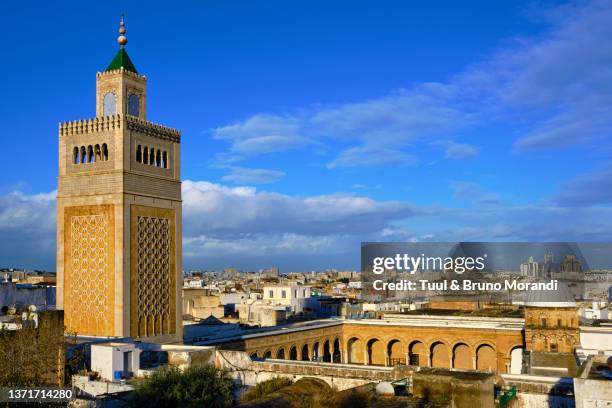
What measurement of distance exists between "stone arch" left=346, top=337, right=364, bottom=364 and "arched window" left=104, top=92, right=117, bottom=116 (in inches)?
921

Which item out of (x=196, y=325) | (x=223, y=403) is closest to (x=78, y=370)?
(x=223, y=403)

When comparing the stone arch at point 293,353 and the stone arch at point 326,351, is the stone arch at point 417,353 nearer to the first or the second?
the stone arch at point 326,351

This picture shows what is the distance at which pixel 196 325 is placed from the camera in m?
40.7

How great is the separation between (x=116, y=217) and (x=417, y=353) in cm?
2371

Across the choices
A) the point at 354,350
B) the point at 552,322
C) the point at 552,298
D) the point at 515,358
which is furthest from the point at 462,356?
the point at 552,298

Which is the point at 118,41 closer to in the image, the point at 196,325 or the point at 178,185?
the point at 178,185

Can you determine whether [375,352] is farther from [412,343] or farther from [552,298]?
[552,298]

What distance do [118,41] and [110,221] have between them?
7464 millimetres

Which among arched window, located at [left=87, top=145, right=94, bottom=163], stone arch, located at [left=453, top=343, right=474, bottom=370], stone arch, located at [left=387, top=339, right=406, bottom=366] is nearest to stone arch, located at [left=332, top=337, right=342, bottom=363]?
stone arch, located at [left=387, top=339, right=406, bottom=366]

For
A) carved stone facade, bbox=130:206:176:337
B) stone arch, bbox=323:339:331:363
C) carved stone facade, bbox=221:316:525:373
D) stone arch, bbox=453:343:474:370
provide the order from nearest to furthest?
carved stone facade, bbox=130:206:176:337
carved stone facade, bbox=221:316:525:373
stone arch, bbox=453:343:474:370
stone arch, bbox=323:339:331:363

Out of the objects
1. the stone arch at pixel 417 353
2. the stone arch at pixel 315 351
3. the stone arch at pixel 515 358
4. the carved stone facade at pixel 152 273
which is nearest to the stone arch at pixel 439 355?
the stone arch at pixel 417 353

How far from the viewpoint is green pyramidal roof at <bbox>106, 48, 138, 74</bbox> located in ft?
86.7

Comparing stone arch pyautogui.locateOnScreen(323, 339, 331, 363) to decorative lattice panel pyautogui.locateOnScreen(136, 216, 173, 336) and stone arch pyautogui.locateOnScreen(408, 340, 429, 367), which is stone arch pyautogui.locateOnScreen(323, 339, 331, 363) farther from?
decorative lattice panel pyautogui.locateOnScreen(136, 216, 173, 336)

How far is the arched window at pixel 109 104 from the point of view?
26062 millimetres
